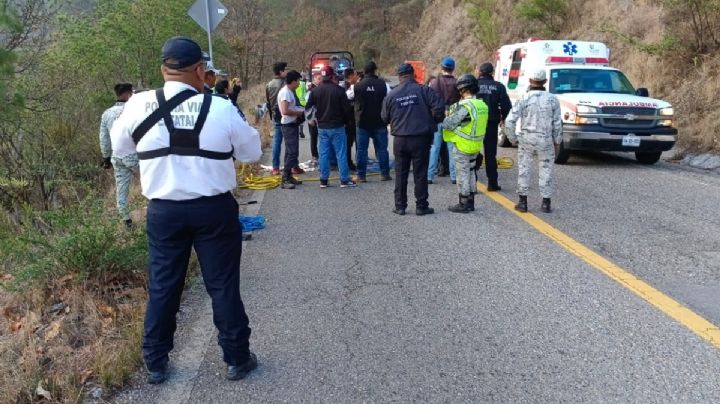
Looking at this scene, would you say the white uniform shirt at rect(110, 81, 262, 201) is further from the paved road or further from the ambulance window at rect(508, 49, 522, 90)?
the ambulance window at rect(508, 49, 522, 90)

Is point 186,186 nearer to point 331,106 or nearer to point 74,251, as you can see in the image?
point 74,251

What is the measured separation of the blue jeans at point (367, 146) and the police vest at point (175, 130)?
6.55m

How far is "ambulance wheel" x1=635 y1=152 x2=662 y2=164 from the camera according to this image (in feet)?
36.6

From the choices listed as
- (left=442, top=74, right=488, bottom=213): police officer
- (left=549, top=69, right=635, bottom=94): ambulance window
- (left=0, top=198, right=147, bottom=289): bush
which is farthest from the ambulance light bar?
(left=0, top=198, right=147, bottom=289): bush

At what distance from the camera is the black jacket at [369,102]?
9688 mm

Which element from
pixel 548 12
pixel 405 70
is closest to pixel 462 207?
pixel 405 70

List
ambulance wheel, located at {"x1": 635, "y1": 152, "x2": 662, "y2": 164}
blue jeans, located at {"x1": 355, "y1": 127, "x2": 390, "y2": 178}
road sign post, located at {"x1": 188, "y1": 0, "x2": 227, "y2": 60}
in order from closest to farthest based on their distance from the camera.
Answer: blue jeans, located at {"x1": 355, "y1": 127, "x2": 390, "y2": 178}, ambulance wheel, located at {"x1": 635, "y1": 152, "x2": 662, "y2": 164}, road sign post, located at {"x1": 188, "y1": 0, "x2": 227, "y2": 60}

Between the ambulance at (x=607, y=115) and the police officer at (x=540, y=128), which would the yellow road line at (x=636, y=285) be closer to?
the police officer at (x=540, y=128)

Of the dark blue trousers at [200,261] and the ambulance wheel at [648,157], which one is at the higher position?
the dark blue trousers at [200,261]

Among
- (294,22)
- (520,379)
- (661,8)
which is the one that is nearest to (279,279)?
(520,379)

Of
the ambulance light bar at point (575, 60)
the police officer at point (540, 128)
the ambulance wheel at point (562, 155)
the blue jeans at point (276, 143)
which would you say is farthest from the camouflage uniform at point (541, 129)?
the ambulance light bar at point (575, 60)

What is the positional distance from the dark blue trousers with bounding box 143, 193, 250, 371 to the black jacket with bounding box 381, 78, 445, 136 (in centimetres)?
424

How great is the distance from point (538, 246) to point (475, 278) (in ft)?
3.96

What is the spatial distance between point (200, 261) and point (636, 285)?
11.5 feet
